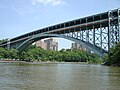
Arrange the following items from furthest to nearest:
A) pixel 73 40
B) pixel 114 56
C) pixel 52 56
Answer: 1. pixel 52 56
2. pixel 73 40
3. pixel 114 56

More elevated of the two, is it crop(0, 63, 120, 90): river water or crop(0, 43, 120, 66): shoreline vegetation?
crop(0, 43, 120, 66): shoreline vegetation

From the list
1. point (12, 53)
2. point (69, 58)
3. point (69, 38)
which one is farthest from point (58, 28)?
point (69, 58)

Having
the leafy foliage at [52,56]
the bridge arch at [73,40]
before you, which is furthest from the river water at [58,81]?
the leafy foliage at [52,56]

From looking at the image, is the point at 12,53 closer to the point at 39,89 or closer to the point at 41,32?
the point at 41,32

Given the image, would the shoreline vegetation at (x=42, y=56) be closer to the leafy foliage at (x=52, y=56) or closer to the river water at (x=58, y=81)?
the leafy foliage at (x=52, y=56)

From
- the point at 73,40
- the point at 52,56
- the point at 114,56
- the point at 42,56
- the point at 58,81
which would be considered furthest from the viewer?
the point at 52,56

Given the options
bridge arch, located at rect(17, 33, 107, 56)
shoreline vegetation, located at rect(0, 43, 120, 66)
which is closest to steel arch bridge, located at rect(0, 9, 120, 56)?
bridge arch, located at rect(17, 33, 107, 56)

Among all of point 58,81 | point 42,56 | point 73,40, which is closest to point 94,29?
point 73,40

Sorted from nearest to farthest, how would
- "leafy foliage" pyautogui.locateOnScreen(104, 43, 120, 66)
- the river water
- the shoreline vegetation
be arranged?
1. the river water
2. "leafy foliage" pyautogui.locateOnScreen(104, 43, 120, 66)
3. the shoreline vegetation

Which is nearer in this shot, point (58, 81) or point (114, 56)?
point (58, 81)

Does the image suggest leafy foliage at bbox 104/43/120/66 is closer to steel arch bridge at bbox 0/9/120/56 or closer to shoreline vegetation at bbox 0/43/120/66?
steel arch bridge at bbox 0/9/120/56

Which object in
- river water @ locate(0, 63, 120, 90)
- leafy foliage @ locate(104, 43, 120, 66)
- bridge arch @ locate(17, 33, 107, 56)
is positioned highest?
bridge arch @ locate(17, 33, 107, 56)

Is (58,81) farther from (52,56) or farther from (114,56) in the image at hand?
(52,56)

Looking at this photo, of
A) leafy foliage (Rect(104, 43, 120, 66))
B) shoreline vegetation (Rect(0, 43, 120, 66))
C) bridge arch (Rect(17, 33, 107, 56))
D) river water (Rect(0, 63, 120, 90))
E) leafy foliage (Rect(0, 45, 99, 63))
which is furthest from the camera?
leafy foliage (Rect(0, 45, 99, 63))
